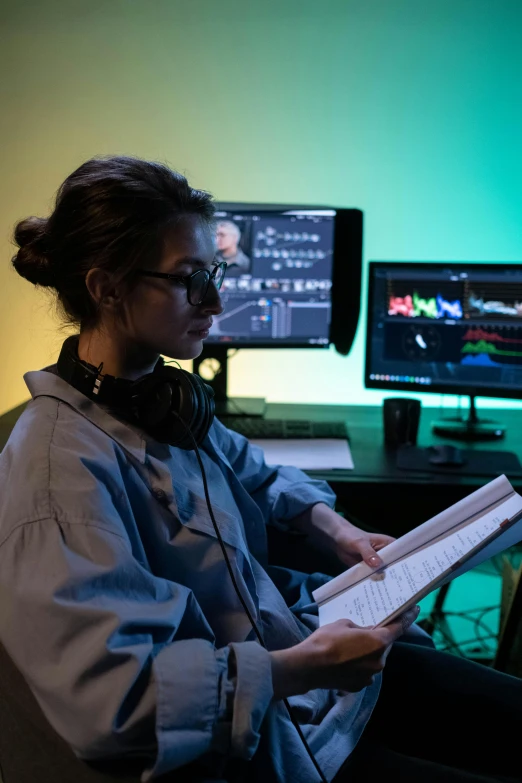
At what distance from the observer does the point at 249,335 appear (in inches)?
78.0

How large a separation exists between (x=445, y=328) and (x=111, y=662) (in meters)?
1.42

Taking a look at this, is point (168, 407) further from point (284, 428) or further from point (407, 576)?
point (284, 428)

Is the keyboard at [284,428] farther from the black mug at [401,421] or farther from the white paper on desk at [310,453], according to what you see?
the black mug at [401,421]

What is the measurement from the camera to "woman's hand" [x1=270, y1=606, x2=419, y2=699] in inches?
32.2

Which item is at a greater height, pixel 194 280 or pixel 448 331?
pixel 194 280

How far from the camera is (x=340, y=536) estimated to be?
4.20ft

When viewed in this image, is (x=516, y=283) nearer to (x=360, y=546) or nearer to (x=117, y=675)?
(x=360, y=546)

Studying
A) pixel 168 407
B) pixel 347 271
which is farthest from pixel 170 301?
pixel 347 271

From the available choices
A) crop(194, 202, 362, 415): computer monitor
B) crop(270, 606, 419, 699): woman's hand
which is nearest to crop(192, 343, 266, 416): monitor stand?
crop(194, 202, 362, 415): computer monitor

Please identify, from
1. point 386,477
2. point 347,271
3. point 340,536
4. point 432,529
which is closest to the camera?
point 432,529

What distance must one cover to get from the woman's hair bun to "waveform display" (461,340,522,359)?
1203 mm

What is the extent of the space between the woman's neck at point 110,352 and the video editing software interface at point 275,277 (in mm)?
917

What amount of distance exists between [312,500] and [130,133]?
148cm

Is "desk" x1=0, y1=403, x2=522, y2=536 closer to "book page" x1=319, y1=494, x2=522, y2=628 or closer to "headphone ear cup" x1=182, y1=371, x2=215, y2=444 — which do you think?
"book page" x1=319, y1=494, x2=522, y2=628
